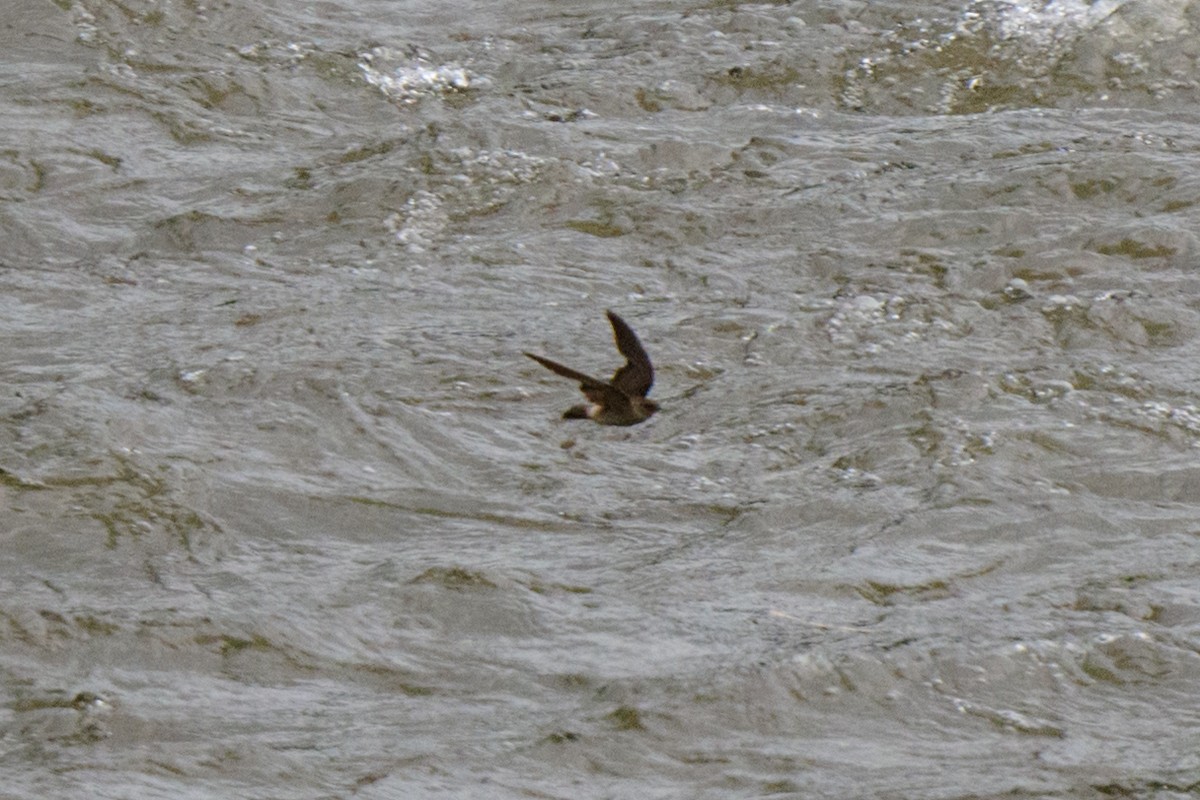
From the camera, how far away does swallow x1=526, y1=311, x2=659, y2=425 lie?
19.5 feet

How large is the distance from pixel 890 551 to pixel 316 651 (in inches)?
63.0

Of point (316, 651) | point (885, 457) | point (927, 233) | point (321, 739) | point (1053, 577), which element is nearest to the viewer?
point (321, 739)

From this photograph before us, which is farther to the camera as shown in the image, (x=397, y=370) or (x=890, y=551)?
(x=397, y=370)

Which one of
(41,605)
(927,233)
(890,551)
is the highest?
(927,233)

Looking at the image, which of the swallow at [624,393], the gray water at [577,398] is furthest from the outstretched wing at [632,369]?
the gray water at [577,398]

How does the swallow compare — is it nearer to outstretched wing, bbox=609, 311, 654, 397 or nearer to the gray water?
outstretched wing, bbox=609, 311, 654, 397

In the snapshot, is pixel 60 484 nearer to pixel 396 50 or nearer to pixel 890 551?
pixel 890 551

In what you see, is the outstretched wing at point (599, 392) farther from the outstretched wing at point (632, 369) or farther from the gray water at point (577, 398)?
the gray water at point (577, 398)

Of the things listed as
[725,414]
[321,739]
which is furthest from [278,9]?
[321,739]

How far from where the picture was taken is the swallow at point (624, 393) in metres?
5.95

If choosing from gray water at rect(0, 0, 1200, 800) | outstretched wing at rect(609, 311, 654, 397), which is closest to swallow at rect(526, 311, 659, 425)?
outstretched wing at rect(609, 311, 654, 397)

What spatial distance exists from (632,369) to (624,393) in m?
0.07

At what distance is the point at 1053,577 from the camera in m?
5.62

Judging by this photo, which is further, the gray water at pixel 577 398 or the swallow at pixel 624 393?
the swallow at pixel 624 393
